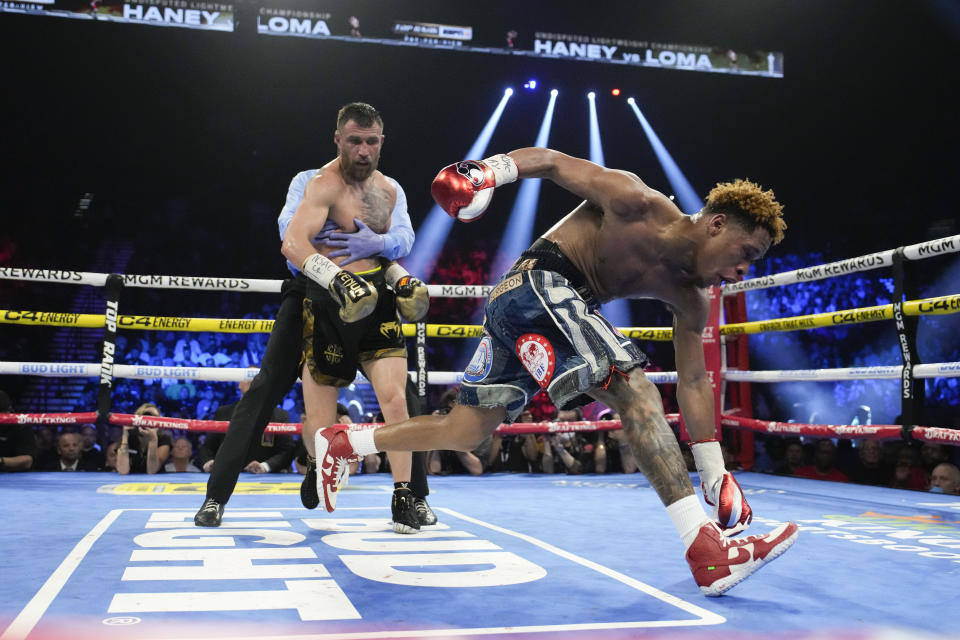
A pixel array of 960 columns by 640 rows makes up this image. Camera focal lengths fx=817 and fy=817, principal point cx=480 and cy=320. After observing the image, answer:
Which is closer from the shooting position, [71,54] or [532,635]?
[532,635]

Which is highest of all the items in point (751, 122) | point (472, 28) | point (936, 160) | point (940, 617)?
point (472, 28)

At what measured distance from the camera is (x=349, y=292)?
1966 mm

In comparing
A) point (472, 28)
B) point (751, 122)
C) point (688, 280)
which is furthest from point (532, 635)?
point (751, 122)

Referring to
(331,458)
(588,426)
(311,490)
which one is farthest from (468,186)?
(588,426)

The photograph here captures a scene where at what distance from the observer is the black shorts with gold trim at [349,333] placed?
241cm

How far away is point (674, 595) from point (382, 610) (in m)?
0.52

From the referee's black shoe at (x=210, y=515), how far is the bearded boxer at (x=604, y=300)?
54 cm

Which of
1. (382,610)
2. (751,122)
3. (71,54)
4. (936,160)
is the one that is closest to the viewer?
(382,610)

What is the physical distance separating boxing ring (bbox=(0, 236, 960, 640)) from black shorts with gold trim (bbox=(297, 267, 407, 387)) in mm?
470

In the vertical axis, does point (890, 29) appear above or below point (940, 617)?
above

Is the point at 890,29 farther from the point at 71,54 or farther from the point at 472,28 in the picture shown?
the point at 71,54

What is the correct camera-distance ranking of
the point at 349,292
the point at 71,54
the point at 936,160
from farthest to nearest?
the point at 936,160, the point at 71,54, the point at 349,292

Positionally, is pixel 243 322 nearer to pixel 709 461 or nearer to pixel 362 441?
pixel 362 441

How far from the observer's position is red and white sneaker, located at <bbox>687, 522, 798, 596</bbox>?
141 cm
